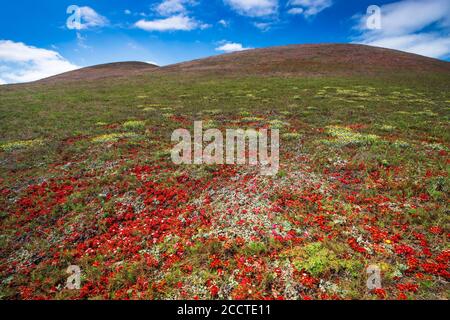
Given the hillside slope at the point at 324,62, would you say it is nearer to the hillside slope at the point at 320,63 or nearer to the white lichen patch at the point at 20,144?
the hillside slope at the point at 320,63

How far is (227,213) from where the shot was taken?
1134 centimetres

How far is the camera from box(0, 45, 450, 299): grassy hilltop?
802 centimetres

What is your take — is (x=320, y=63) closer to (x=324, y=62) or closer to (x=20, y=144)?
(x=324, y=62)

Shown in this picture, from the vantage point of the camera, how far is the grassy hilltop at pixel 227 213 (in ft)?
26.3

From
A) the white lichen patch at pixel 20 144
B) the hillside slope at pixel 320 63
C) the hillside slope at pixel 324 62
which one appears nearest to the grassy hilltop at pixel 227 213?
the white lichen patch at pixel 20 144

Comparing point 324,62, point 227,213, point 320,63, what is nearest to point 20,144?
point 227,213

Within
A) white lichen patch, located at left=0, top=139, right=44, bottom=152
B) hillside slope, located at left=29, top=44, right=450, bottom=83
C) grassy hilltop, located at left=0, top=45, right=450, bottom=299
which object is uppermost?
hillside slope, located at left=29, top=44, right=450, bottom=83

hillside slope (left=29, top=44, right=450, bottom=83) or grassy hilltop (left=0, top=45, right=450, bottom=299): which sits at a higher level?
hillside slope (left=29, top=44, right=450, bottom=83)

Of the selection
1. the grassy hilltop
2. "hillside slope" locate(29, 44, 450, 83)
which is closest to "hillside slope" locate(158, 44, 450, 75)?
"hillside slope" locate(29, 44, 450, 83)

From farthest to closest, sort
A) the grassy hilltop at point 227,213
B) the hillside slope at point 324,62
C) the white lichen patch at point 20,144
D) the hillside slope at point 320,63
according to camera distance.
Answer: the hillside slope at point 324,62 → the hillside slope at point 320,63 → the white lichen patch at point 20,144 → the grassy hilltop at point 227,213

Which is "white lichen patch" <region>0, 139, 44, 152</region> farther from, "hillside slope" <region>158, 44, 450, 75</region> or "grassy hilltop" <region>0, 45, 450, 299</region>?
"hillside slope" <region>158, 44, 450, 75</region>

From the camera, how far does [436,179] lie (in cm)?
1253

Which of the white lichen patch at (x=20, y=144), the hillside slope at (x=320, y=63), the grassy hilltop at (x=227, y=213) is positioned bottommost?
the grassy hilltop at (x=227, y=213)
